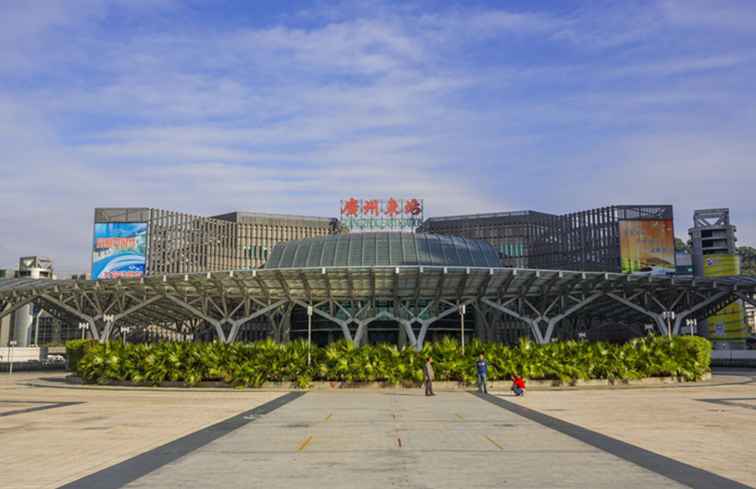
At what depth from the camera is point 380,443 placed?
15320 mm

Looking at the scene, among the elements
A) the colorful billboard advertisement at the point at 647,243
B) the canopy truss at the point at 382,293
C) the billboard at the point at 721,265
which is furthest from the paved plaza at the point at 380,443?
the billboard at the point at 721,265

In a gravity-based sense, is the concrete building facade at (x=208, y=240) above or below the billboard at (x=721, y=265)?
above

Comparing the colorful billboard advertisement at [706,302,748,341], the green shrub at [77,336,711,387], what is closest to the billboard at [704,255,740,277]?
the colorful billboard advertisement at [706,302,748,341]

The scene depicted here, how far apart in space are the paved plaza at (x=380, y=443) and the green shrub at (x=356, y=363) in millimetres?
7577

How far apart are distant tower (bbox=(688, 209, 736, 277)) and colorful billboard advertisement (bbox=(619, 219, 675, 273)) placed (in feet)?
37.2

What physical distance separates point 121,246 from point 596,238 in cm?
10809

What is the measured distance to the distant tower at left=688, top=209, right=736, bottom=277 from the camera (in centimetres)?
13788

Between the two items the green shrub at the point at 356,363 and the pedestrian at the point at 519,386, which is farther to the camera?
the green shrub at the point at 356,363

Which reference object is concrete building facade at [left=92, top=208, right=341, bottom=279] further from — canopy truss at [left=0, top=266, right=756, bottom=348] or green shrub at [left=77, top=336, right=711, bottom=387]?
green shrub at [left=77, top=336, right=711, bottom=387]

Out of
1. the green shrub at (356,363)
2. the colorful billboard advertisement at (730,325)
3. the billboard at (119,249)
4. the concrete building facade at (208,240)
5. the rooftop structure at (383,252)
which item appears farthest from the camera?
the concrete building facade at (208,240)

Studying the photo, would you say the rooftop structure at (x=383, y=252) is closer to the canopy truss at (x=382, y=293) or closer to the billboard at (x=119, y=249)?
the canopy truss at (x=382, y=293)

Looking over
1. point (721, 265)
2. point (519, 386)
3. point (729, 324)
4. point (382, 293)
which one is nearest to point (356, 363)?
point (519, 386)

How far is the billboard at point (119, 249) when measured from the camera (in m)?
129

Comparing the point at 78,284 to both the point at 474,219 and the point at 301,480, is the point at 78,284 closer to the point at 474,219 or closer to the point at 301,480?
the point at 301,480
